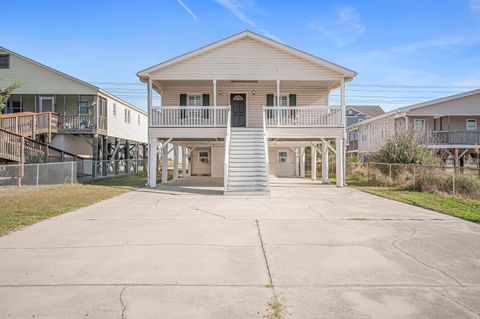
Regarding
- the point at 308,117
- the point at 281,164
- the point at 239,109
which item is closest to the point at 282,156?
the point at 281,164

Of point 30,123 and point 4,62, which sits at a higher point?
point 4,62

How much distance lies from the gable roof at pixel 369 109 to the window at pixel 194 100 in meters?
37.7

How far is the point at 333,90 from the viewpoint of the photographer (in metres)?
21.2

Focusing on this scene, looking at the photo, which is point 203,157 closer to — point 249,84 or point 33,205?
point 249,84

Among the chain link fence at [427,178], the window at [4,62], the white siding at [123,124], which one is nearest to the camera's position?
the chain link fence at [427,178]

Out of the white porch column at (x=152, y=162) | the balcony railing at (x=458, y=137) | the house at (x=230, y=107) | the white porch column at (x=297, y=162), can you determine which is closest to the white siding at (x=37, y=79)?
the house at (x=230, y=107)

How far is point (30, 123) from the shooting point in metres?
19.9

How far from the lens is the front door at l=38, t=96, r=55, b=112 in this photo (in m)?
23.9

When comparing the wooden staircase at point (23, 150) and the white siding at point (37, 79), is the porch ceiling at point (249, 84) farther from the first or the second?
the wooden staircase at point (23, 150)

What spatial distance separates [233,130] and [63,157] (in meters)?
10.6

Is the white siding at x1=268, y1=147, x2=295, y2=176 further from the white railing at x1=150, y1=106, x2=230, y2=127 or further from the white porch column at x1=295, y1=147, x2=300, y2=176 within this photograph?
the white railing at x1=150, y1=106, x2=230, y2=127

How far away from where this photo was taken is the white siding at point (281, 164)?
26766 millimetres

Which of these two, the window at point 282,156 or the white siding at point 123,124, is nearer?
the white siding at point 123,124

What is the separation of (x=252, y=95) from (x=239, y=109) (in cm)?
110
